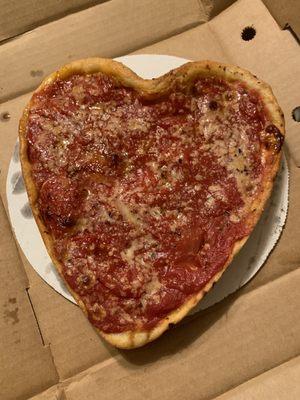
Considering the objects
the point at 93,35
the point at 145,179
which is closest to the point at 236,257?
the point at 145,179

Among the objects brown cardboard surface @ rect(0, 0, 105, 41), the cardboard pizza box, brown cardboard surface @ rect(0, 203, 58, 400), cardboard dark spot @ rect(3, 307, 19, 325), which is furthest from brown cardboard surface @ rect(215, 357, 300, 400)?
brown cardboard surface @ rect(0, 0, 105, 41)

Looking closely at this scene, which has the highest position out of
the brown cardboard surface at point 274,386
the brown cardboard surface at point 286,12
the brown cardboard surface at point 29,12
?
the brown cardboard surface at point 29,12

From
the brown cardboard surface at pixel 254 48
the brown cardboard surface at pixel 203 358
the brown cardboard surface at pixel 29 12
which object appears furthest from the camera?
the brown cardboard surface at pixel 29 12

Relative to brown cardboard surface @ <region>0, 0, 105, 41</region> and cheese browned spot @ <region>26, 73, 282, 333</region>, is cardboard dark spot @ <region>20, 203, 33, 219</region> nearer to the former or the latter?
cheese browned spot @ <region>26, 73, 282, 333</region>

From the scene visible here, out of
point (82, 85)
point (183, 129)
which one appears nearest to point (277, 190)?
point (183, 129)

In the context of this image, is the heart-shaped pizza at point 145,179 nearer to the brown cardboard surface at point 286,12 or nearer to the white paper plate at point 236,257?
the white paper plate at point 236,257

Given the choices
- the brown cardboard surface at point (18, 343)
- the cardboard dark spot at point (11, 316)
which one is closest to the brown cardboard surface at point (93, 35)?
the brown cardboard surface at point (18, 343)
